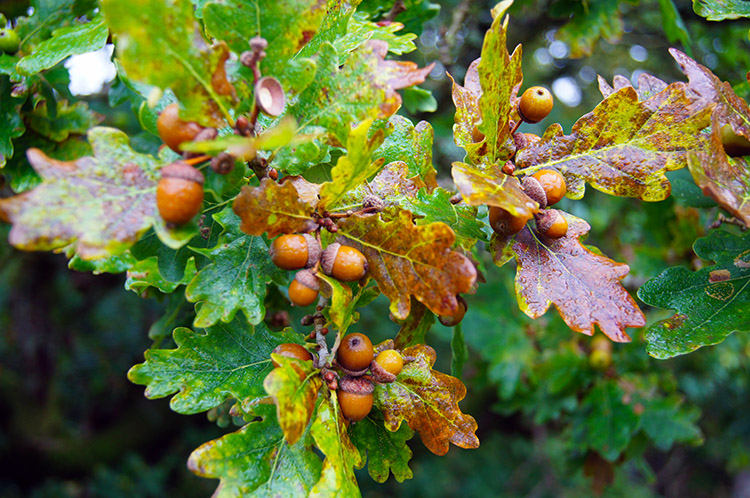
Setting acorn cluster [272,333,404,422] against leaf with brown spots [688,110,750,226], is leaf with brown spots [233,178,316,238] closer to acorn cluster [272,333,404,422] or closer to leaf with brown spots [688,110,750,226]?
acorn cluster [272,333,404,422]

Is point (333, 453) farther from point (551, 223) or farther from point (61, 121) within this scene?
point (61, 121)

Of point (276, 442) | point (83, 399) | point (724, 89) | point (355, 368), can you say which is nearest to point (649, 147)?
point (724, 89)

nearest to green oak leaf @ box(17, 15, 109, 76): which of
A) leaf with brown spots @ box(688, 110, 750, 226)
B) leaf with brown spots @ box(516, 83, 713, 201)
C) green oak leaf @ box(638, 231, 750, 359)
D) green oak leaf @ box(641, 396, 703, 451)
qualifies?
leaf with brown spots @ box(516, 83, 713, 201)

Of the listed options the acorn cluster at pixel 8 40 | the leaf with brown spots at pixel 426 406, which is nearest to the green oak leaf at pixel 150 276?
the leaf with brown spots at pixel 426 406

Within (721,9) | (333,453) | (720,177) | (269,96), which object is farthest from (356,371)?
(721,9)

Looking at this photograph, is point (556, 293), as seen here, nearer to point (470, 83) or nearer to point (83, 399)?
point (470, 83)

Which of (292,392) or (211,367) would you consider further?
(211,367)
